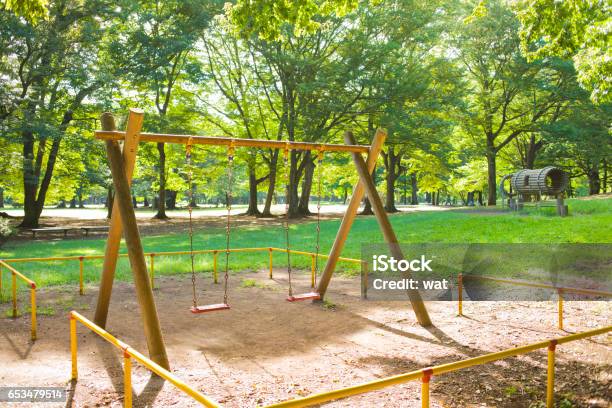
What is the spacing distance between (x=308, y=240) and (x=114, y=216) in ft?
39.1

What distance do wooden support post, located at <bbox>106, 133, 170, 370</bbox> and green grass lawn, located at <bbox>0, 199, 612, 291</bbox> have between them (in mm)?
6414

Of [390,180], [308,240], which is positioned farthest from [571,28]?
[390,180]

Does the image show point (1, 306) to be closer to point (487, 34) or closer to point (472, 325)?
point (472, 325)

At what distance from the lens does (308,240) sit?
18297mm

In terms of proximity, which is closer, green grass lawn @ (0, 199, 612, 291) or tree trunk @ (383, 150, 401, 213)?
green grass lawn @ (0, 199, 612, 291)

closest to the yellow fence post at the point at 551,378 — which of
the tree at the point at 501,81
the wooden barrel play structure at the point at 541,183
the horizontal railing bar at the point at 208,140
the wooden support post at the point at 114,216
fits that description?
the horizontal railing bar at the point at 208,140

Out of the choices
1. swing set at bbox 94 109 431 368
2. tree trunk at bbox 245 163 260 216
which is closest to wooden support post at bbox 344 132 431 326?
swing set at bbox 94 109 431 368

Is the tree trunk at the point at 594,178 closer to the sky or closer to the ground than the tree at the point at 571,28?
closer to the ground

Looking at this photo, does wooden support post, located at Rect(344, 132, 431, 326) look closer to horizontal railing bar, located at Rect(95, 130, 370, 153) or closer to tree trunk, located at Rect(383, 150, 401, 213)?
horizontal railing bar, located at Rect(95, 130, 370, 153)

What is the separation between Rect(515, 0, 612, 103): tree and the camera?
10734mm

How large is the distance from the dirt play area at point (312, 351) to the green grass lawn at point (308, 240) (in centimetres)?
335

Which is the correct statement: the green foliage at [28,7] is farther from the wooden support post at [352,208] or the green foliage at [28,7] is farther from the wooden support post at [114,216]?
the wooden support post at [352,208]

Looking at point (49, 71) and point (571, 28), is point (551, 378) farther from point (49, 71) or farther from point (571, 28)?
point (49, 71)

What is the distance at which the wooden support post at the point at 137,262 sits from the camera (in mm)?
5562
